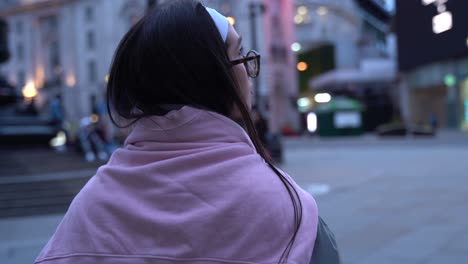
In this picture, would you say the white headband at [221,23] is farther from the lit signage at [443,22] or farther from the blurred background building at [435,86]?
the blurred background building at [435,86]

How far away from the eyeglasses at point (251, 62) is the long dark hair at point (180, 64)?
0.14ft

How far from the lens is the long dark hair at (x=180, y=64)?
1032 millimetres

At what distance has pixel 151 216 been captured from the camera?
0.98 m

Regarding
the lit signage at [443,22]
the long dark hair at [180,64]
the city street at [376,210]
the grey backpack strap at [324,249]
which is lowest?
the city street at [376,210]

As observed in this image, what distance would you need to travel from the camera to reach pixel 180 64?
3.40 ft

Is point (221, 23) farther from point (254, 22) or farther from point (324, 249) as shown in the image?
point (254, 22)

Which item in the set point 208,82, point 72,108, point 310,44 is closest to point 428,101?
point 310,44

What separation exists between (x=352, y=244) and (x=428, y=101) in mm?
38879

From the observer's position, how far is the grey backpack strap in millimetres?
986

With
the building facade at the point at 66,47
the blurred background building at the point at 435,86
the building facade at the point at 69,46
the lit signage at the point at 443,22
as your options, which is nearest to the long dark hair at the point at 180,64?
the lit signage at the point at 443,22

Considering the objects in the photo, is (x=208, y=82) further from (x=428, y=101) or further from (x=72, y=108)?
(x=72, y=108)

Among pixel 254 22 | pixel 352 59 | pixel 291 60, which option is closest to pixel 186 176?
pixel 254 22

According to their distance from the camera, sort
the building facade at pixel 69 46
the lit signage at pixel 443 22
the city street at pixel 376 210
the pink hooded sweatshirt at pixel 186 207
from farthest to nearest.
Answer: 1. the building facade at pixel 69 46
2. the city street at pixel 376 210
3. the lit signage at pixel 443 22
4. the pink hooded sweatshirt at pixel 186 207

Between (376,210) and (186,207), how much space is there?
7897 millimetres
